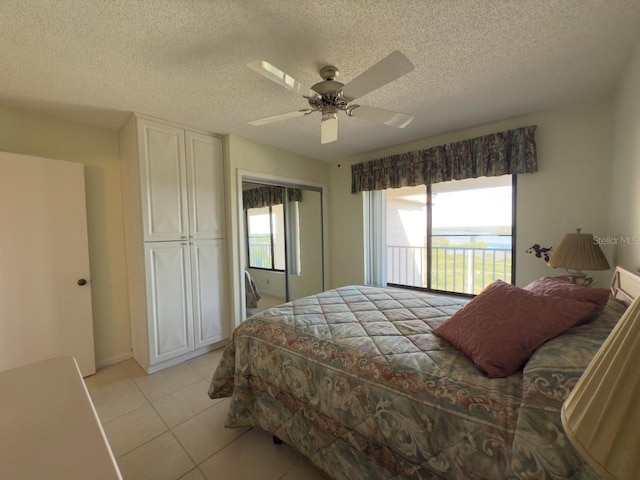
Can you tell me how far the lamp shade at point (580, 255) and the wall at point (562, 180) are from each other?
44cm

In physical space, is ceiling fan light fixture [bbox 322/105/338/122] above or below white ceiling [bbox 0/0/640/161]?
below

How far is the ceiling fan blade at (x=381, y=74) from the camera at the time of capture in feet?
4.06

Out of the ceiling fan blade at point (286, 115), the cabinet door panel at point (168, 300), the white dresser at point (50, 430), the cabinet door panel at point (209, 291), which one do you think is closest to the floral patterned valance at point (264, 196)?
the cabinet door panel at point (209, 291)

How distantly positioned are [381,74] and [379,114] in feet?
1.42

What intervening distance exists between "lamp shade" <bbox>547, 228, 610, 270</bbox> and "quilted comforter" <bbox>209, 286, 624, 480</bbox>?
0.86 metres

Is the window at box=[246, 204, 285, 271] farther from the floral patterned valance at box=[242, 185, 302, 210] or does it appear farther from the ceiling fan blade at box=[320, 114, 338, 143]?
the ceiling fan blade at box=[320, 114, 338, 143]

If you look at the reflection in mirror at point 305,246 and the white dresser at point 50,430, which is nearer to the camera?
the white dresser at point 50,430

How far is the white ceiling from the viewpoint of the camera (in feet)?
4.17

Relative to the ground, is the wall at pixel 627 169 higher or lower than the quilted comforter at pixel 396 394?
higher

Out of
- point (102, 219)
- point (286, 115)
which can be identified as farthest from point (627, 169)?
point (102, 219)

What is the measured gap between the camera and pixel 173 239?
256cm

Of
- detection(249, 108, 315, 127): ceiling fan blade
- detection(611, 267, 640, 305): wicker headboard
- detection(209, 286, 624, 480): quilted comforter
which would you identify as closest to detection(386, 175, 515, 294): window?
detection(611, 267, 640, 305): wicker headboard

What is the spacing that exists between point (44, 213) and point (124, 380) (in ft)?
5.33

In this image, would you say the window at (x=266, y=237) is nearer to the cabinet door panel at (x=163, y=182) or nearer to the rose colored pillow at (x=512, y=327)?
the cabinet door panel at (x=163, y=182)
